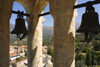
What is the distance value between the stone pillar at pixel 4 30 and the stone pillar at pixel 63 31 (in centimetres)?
115

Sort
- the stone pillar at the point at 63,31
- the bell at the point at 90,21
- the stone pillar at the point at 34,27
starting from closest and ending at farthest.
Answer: the bell at the point at 90,21 → the stone pillar at the point at 63,31 → the stone pillar at the point at 34,27

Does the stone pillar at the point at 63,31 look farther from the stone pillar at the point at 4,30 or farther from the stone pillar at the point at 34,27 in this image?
the stone pillar at the point at 34,27

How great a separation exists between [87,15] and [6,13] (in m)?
1.99

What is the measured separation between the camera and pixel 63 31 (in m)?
2.18

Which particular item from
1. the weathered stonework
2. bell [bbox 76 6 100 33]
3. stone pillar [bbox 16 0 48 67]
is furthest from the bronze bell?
stone pillar [bbox 16 0 48 67]

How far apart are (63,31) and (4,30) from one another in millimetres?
1485

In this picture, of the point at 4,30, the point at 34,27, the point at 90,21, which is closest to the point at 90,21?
the point at 90,21

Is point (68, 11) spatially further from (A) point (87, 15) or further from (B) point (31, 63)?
(B) point (31, 63)

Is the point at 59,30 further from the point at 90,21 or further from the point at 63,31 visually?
the point at 90,21

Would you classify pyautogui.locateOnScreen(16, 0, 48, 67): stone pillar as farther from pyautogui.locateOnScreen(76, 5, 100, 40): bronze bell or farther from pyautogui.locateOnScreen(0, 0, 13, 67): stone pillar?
pyautogui.locateOnScreen(76, 5, 100, 40): bronze bell

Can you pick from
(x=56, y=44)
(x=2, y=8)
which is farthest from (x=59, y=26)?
(x=2, y=8)

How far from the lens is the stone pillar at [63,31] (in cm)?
215

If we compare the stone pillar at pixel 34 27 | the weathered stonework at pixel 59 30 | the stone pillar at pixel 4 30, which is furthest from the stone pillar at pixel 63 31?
the stone pillar at pixel 34 27

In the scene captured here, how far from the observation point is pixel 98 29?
1.90 meters
